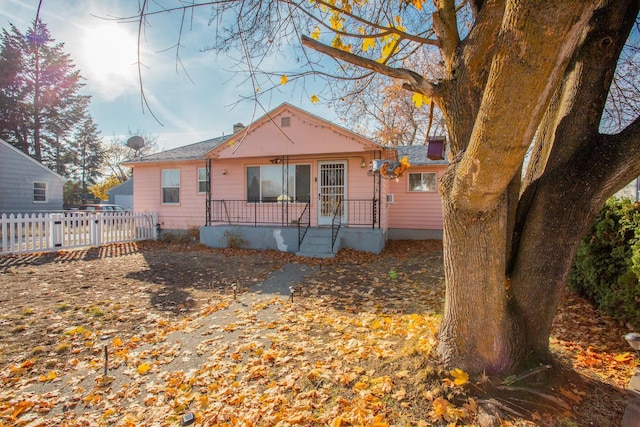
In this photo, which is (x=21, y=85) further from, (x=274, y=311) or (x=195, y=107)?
(x=274, y=311)

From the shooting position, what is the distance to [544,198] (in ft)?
8.15

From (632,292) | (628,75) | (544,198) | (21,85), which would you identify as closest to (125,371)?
(544,198)

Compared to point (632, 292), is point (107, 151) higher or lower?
higher

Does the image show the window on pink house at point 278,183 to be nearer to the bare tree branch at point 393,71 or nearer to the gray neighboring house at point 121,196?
the bare tree branch at point 393,71

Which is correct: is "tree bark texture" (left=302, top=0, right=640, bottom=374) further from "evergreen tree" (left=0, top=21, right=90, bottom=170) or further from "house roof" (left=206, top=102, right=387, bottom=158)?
"evergreen tree" (left=0, top=21, right=90, bottom=170)

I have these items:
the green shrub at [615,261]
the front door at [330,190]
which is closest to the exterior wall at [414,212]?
the front door at [330,190]

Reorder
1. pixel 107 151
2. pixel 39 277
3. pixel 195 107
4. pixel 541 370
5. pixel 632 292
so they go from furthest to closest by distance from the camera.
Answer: pixel 107 151
pixel 39 277
pixel 195 107
pixel 632 292
pixel 541 370

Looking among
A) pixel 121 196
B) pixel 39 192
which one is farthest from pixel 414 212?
pixel 121 196

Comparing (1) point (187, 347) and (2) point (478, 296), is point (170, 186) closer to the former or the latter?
(1) point (187, 347)

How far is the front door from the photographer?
10758mm

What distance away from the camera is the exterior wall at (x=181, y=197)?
12398 millimetres

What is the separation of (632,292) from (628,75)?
3.45 meters

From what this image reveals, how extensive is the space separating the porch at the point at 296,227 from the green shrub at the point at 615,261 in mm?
5524

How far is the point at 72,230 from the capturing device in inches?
388
